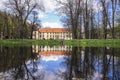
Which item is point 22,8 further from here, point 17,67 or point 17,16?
point 17,67

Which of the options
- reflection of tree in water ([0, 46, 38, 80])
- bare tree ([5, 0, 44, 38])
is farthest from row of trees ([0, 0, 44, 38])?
reflection of tree in water ([0, 46, 38, 80])

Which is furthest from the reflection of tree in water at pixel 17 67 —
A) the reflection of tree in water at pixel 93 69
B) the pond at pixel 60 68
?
the reflection of tree in water at pixel 93 69

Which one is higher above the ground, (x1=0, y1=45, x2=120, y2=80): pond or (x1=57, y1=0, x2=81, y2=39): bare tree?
(x1=57, y1=0, x2=81, y2=39): bare tree

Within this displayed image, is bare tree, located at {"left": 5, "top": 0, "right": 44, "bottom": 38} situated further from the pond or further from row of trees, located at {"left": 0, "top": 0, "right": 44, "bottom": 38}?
A: the pond

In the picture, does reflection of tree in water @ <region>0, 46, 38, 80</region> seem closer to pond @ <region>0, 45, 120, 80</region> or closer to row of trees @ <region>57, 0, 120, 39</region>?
pond @ <region>0, 45, 120, 80</region>

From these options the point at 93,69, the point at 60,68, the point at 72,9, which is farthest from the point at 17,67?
the point at 72,9

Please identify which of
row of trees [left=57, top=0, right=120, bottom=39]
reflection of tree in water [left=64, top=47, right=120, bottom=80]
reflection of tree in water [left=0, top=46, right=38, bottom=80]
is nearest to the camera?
reflection of tree in water [left=64, top=47, right=120, bottom=80]

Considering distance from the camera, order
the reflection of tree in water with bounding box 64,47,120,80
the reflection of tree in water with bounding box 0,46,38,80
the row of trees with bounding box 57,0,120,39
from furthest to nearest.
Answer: the row of trees with bounding box 57,0,120,39, the reflection of tree in water with bounding box 0,46,38,80, the reflection of tree in water with bounding box 64,47,120,80

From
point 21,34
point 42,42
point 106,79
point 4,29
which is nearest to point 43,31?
point 4,29

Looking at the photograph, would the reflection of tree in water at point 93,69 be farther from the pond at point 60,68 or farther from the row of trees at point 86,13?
the row of trees at point 86,13

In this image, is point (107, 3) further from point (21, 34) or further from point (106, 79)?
point (106, 79)

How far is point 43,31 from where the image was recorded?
196 metres

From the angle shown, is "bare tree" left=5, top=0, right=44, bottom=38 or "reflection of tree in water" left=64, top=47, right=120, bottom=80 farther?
"bare tree" left=5, top=0, right=44, bottom=38

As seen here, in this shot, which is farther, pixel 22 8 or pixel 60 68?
pixel 22 8
